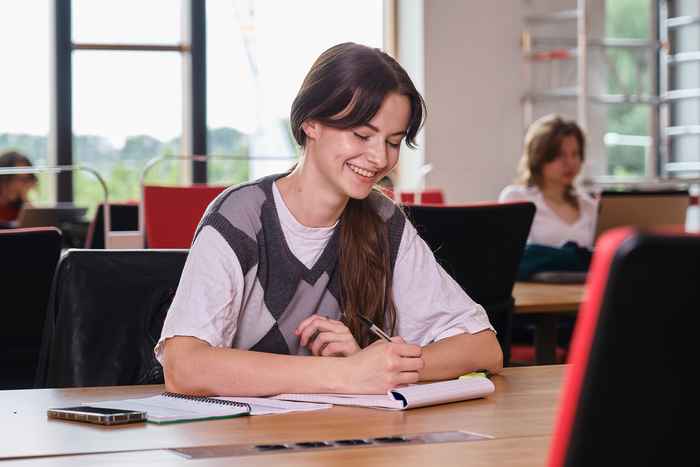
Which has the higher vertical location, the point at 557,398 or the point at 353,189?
the point at 353,189

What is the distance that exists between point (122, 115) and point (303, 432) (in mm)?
6501

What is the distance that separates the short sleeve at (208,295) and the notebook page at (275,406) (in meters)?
0.16

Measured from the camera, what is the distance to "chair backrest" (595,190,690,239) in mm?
3600

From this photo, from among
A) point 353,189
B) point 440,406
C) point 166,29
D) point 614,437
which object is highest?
point 166,29

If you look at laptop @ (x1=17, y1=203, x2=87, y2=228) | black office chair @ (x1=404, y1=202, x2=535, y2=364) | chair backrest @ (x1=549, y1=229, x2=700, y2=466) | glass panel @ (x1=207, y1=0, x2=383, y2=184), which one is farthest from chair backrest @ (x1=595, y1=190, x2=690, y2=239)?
glass panel @ (x1=207, y1=0, x2=383, y2=184)

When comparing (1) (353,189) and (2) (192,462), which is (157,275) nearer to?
(1) (353,189)

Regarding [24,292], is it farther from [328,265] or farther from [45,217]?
[45,217]

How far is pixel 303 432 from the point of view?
1.29 metres

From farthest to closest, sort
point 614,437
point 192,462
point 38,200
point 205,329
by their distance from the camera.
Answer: point 38,200 < point 205,329 < point 192,462 < point 614,437

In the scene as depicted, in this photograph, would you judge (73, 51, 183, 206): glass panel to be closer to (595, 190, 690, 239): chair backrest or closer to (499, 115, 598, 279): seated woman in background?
(499, 115, 598, 279): seated woman in background

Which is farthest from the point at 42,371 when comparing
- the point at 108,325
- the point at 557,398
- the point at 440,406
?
the point at 557,398

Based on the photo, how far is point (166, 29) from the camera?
24.9 ft

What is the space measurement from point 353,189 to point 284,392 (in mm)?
382

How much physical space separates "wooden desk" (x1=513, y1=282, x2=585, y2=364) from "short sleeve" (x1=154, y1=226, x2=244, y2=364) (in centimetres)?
141
